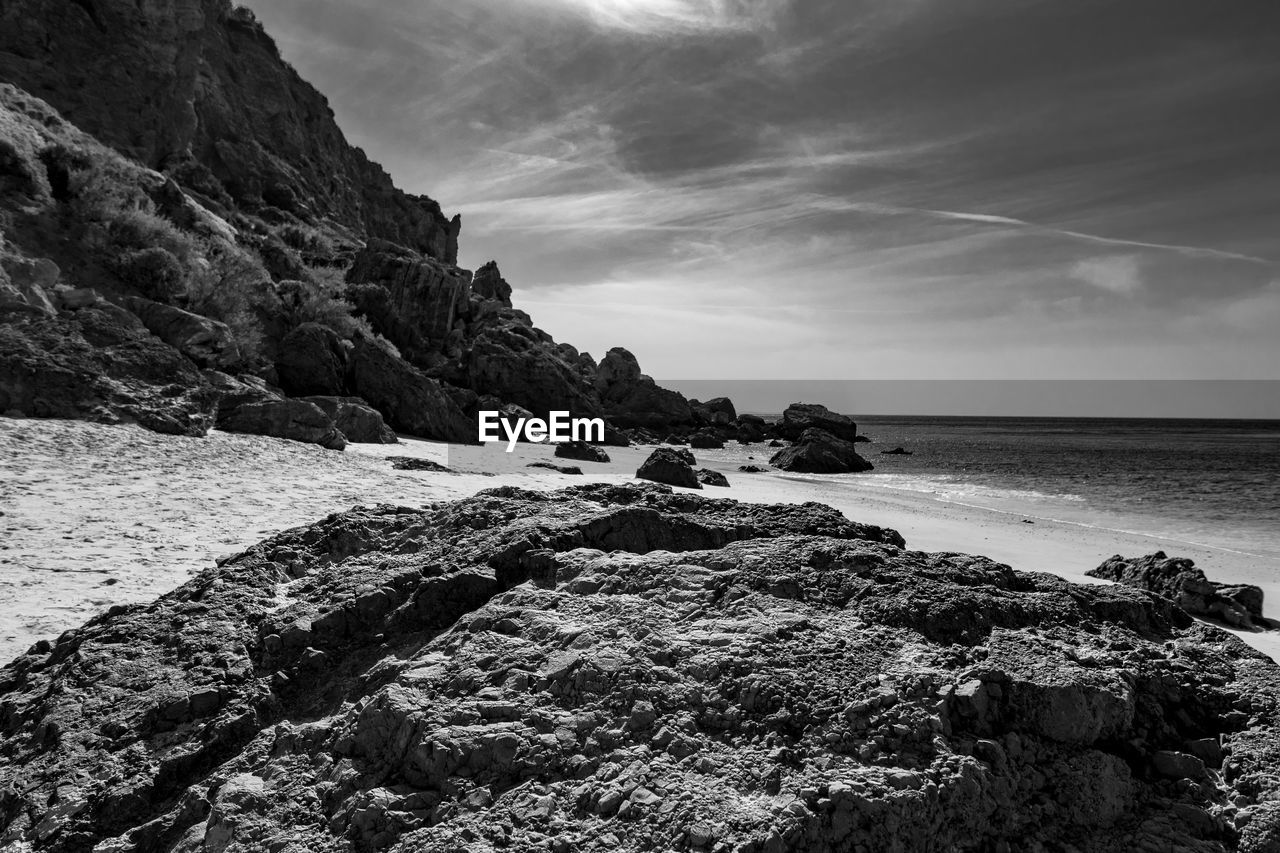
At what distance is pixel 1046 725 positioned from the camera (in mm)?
2273

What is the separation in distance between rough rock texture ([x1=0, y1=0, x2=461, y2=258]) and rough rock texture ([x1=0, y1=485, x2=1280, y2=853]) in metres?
37.0

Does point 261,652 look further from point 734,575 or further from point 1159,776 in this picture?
point 1159,776

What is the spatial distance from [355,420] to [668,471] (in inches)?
333

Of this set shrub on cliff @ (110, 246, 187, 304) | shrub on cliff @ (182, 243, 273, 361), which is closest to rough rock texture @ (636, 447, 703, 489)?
shrub on cliff @ (182, 243, 273, 361)

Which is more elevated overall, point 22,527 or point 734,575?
point 734,575

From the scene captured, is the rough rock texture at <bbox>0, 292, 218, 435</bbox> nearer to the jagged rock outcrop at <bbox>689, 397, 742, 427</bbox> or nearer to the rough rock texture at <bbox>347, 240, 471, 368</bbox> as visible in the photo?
the rough rock texture at <bbox>347, 240, 471, 368</bbox>

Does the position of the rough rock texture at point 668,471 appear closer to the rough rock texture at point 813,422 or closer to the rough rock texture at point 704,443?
the rough rock texture at point 704,443

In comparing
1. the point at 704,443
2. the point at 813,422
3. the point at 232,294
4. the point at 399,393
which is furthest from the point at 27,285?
the point at 813,422

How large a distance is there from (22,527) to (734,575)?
7.19 m

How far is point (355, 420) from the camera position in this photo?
17766mm

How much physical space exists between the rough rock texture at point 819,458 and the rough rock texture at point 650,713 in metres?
32.9

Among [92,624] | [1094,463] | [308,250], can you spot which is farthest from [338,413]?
[1094,463]

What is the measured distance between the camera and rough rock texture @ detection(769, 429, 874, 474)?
35656 mm

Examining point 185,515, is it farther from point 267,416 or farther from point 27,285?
point 27,285
